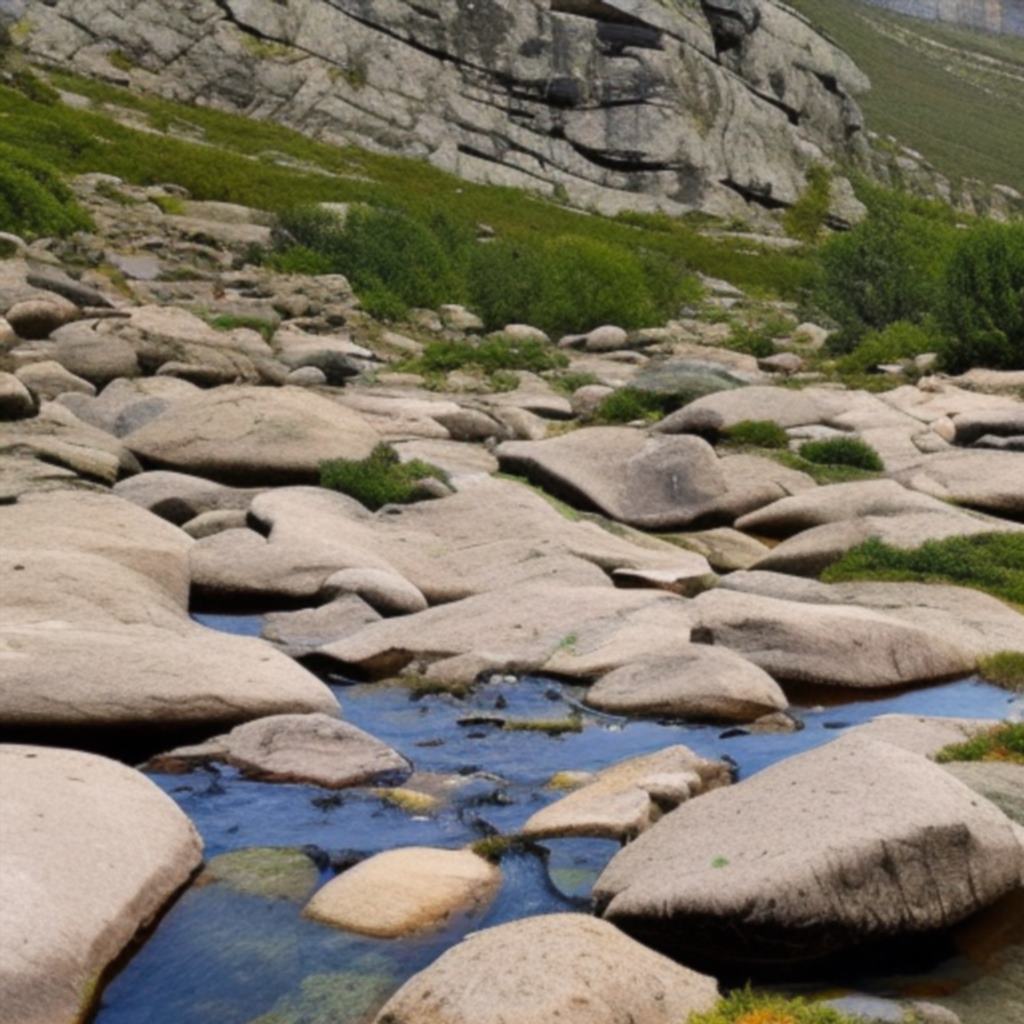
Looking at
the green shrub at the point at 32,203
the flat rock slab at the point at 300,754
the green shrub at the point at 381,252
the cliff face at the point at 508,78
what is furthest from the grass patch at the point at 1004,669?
the cliff face at the point at 508,78

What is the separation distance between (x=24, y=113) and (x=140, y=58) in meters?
26.4

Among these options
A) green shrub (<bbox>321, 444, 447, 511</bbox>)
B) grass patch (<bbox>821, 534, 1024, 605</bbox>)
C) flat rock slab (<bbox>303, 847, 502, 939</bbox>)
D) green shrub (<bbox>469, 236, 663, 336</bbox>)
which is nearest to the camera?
flat rock slab (<bbox>303, 847, 502, 939</bbox>)

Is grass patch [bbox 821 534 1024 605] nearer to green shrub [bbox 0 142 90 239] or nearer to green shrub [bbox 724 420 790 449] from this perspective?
green shrub [bbox 724 420 790 449]

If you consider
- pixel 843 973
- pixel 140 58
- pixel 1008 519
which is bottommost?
pixel 140 58

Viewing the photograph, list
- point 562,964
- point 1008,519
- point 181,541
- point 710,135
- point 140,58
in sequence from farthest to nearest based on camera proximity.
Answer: point 710,135, point 140,58, point 1008,519, point 181,541, point 562,964

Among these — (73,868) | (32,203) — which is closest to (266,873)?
(73,868)

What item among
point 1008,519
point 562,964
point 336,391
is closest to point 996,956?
point 562,964

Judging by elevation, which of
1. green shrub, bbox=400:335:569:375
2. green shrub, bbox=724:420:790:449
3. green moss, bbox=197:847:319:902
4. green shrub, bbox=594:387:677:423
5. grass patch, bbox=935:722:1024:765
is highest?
grass patch, bbox=935:722:1024:765

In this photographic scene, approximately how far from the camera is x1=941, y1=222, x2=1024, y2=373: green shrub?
89.6ft

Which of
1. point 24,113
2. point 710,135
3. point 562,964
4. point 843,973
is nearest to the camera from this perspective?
point 562,964

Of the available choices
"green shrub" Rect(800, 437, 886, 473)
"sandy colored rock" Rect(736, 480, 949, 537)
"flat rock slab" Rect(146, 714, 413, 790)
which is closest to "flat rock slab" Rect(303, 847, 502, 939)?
"flat rock slab" Rect(146, 714, 413, 790)

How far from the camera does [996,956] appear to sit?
5.95 meters

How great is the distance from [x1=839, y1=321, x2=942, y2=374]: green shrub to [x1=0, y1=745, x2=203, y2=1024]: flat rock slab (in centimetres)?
2505

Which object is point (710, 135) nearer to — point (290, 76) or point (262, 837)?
point (290, 76)
